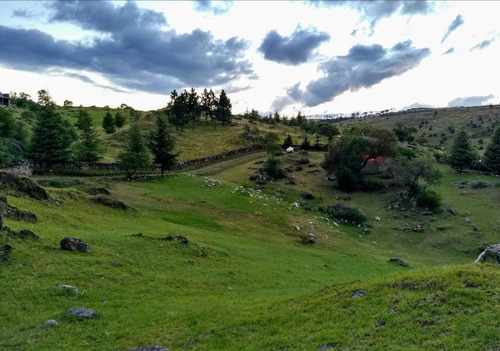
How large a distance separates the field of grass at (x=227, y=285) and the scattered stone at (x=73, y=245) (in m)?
0.47

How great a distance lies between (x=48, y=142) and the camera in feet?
206

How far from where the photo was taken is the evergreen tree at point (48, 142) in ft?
205

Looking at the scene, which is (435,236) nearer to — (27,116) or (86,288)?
(86,288)

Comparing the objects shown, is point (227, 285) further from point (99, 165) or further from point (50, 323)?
point (99, 165)

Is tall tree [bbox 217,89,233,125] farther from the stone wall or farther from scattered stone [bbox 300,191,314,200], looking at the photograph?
scattered stone [bbox 300,191,314,200]

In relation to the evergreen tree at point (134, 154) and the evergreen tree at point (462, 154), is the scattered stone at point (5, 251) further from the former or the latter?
the evergreen tree at point (462, 154)

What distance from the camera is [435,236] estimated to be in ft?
173

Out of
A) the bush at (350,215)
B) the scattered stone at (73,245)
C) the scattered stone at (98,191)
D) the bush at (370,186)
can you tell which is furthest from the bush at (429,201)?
the scattered stone at (73,245)

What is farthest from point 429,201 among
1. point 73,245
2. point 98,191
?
point 73,245

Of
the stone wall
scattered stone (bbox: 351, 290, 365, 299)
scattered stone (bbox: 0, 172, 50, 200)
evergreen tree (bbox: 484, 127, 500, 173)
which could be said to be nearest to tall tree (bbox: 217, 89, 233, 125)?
the stone wall

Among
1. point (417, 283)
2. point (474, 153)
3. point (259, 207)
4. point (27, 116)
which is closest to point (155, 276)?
point (417, 283)

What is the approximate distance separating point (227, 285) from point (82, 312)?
9742mm

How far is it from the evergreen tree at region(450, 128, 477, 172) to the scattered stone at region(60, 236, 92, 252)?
8559 cm

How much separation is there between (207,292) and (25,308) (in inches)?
377
